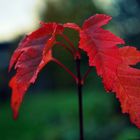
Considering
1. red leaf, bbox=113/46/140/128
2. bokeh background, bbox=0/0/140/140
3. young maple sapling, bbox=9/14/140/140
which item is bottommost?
bokeh background, bbox=0/0/140/140

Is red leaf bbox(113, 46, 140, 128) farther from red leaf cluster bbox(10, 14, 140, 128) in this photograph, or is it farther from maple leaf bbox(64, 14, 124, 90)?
maple leaf bbox(64, 14, 124, 90)

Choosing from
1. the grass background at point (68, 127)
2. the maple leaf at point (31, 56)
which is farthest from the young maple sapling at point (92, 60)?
the grass background at point (68, 127)

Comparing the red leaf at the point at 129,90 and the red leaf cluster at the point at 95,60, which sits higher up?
the red leaf cluster at the point at 95,60

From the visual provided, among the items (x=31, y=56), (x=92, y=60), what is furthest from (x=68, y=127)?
(x=92, y=60)

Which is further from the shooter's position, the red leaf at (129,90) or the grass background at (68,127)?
the grass background at (68,127)

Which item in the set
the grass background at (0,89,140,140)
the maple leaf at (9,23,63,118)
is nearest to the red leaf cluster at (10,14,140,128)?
the maple leaf at (9,23,63,118)

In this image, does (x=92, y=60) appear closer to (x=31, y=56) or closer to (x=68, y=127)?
(x=31, y=56)

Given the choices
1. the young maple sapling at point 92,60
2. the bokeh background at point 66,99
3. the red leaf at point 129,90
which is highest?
the young maple sapling at point 92,60

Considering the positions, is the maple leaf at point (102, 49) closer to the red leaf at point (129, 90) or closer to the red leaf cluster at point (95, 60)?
the red leaf cluster at point (95, 60)
